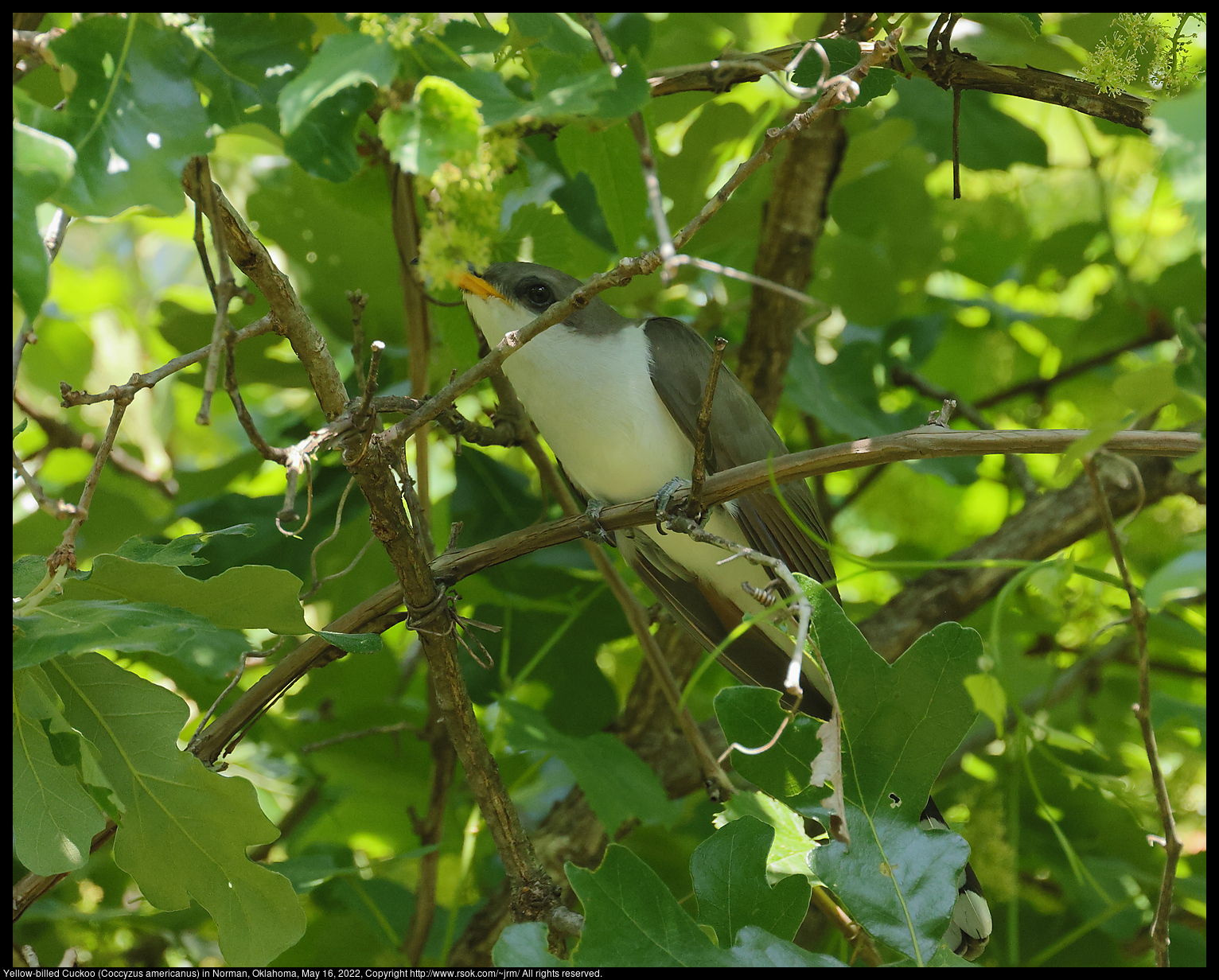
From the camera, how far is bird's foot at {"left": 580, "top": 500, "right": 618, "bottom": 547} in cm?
171

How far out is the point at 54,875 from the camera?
1292 mm

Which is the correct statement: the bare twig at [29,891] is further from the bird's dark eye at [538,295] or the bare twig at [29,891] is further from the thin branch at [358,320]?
the bird's dark eye at [538,295]

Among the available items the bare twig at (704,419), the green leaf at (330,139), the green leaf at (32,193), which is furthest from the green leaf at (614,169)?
the green leaf at (32,193)

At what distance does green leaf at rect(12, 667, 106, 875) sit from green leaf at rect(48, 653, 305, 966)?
0.05 meters

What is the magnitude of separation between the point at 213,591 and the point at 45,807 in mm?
349

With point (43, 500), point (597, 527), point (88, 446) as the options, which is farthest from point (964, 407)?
point (88, 446)

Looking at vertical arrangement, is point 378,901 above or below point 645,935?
below

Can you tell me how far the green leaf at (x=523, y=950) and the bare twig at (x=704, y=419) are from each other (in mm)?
671

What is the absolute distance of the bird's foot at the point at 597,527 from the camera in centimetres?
171

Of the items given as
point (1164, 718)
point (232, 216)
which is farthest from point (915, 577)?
point (232, 216)

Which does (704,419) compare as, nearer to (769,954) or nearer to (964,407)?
(769,954)

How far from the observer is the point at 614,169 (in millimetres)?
1580

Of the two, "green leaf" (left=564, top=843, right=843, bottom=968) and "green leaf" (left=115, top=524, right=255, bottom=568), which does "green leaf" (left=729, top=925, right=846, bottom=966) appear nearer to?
"green leaf" (left=564, top=843, right=843, bottom=968)

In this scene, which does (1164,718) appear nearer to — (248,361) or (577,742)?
(577,742)
